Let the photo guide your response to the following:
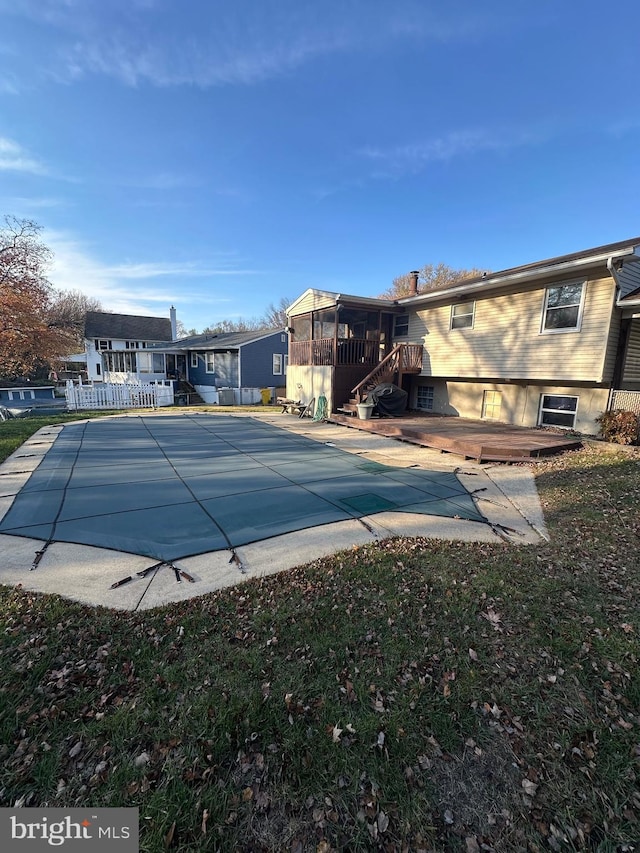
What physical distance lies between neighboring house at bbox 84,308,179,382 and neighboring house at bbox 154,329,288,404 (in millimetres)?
1816

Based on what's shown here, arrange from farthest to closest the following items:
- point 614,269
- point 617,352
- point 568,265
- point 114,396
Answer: point 114,396, point 617,352, point 568,265, point 614,269

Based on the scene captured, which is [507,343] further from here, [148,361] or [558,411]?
[148,361]

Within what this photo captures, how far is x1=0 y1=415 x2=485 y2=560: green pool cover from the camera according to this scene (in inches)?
173

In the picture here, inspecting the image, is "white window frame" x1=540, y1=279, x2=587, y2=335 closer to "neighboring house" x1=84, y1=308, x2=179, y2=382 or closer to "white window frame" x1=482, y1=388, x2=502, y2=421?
"white window frame" x1=482, y1=388, x2=502, y2=421

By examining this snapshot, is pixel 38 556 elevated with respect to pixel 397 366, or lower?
lower

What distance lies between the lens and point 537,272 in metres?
9.04

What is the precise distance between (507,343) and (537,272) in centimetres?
216

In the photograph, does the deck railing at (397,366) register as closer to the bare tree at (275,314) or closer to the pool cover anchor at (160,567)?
the pool cover anchor at (160,567)

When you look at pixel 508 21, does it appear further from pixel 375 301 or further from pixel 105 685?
pixel 105 685

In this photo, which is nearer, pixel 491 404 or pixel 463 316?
pixel 463 316

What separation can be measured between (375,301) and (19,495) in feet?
38.4

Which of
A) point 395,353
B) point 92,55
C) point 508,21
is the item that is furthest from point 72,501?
point 508,21

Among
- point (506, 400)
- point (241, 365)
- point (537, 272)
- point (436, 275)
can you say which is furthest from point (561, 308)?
point (436, 275)

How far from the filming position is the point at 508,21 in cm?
815
